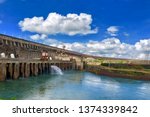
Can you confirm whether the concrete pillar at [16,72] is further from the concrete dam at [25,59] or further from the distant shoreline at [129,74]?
the distant shoreline at [129,74]

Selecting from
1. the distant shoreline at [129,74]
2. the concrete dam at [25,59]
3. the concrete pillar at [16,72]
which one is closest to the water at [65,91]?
the concrete pillar at [16,72]

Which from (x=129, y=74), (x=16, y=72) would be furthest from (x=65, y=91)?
(x=129, y=74)

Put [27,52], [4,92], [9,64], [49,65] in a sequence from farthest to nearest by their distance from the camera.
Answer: [27,52]
[49,65]
[9,64]
[4,92]

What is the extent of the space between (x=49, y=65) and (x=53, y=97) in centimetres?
4834

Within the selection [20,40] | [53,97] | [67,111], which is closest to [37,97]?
[53,97]

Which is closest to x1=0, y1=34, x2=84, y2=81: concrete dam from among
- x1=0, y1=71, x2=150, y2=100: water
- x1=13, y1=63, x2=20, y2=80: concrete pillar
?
x1=13, y1=63, x2=20, y2=80: concrete pillar

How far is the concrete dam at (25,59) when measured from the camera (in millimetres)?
50156

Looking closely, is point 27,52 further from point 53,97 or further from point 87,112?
point 87,112

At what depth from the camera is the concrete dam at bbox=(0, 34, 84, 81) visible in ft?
A: 165

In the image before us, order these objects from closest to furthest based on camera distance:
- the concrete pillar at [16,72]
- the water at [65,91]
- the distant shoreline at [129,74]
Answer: the water at [65,91] → the concrete pillar at [16,72] → the distant shoreline at [129,74]

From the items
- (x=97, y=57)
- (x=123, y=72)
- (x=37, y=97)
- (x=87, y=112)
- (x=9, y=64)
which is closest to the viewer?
(x=87, y=112)

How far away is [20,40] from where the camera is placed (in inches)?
3607

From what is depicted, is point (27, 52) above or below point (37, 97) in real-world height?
above

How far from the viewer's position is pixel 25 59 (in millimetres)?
58625
